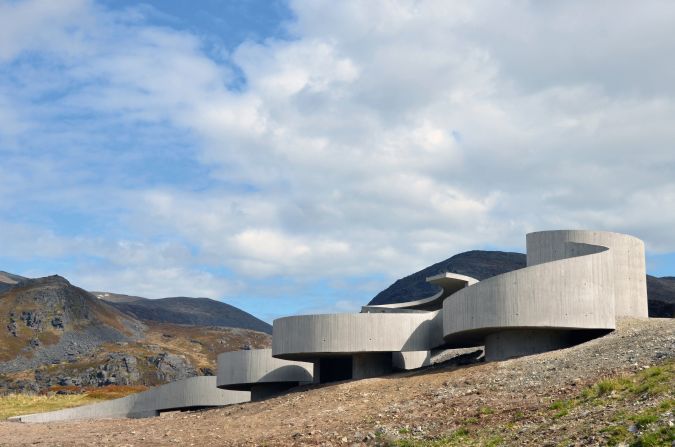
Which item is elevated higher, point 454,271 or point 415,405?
point 454,271

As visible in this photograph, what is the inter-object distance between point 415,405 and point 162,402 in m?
31.1

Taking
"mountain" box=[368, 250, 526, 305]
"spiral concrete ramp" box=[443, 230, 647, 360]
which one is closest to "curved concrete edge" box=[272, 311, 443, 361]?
"spiral concrete ramp" box=[443, 230, 647, 360]

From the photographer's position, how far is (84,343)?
157625 millimetres

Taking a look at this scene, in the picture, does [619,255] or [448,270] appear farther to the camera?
[448,270]

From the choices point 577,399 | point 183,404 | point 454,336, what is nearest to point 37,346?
point 183,404

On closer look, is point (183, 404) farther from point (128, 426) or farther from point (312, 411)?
point (312, 411)

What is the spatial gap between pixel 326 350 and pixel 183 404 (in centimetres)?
1843

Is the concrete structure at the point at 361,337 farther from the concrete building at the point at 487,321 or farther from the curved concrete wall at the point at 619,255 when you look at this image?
the curved concrete wall at the point at 619,255

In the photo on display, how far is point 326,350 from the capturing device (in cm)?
4150

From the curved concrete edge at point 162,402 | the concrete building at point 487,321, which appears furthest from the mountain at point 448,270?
the concrete building at point 487,321

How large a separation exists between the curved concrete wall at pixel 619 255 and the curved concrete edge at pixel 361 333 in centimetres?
617

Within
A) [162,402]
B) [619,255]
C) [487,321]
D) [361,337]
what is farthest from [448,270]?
[487,321]

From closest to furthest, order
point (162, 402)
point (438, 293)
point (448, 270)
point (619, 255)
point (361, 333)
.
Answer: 1. point (619, 255)
2. point (361, 333)
3. point (438, 293)
4. point (162, 402)
5. point (448, 270)

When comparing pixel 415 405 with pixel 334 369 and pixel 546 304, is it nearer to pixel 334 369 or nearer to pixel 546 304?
pixel 546 304
